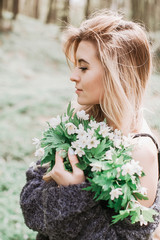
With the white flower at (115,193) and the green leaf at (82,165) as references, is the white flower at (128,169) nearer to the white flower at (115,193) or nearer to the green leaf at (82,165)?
the white flower at (115,193)

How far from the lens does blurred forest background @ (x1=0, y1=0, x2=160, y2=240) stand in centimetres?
378

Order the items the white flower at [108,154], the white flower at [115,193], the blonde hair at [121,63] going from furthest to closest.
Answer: the blonde hair at [121,63]
the white flower at [108,154]
the white flower at [115,193]

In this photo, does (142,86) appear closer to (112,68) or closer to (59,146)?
(112,68)

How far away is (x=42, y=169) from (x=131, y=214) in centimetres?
83

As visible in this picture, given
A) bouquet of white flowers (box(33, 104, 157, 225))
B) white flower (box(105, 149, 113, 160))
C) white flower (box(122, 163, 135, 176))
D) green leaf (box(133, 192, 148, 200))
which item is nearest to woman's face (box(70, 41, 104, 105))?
bouquet of white flowers (box(33, 104, 157, 225))

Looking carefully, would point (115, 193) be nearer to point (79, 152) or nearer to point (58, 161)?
point (79, 152)

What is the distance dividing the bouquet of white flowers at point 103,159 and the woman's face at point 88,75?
0.46 feet

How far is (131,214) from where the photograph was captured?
161 centimetres

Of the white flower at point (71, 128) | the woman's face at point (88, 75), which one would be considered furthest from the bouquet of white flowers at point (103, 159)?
the woman's face at point (88, 75)

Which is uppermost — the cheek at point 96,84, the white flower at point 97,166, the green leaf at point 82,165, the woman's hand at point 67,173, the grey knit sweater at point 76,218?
the cheek at point 96,84

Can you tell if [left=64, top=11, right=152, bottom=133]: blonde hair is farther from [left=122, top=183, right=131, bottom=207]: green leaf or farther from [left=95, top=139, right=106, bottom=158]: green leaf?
[left=122, top=183, right=131, bottom=207]: green leaf

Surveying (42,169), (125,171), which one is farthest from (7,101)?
(125,171)

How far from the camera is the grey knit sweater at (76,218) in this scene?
173 centimetres

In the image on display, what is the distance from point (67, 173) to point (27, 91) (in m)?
9.39
